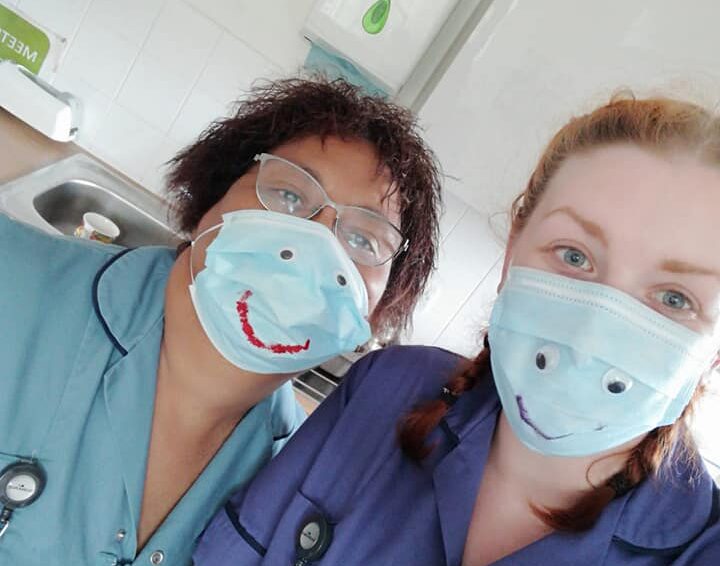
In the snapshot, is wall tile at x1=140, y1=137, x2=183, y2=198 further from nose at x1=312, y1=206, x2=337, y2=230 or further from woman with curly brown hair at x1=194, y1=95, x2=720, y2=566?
woman with curly brown hair at x1=194, y1=95, x2=720, y2=566

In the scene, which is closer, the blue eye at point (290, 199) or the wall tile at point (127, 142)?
the blue eye at point (290, 199)

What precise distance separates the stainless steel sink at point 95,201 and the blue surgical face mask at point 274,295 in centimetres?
106

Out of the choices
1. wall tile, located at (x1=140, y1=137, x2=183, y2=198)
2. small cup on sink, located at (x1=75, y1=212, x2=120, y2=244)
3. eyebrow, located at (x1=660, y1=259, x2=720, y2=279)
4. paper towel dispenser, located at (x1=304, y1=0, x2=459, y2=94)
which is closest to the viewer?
eyebrow, located at (x1=660, y1=259, x2=720, y2=279)

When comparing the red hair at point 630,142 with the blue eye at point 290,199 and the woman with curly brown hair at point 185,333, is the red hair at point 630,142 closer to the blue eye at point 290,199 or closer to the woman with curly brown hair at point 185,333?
the woman with curly brown hair at point 185,333

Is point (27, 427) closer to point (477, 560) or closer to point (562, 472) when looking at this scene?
point (477, 560)

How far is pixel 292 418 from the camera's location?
1.21 m

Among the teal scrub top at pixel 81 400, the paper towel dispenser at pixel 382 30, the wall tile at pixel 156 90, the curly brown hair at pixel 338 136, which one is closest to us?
the teal scrub top at pixel 81 400

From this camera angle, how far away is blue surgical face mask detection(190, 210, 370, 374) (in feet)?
2.79

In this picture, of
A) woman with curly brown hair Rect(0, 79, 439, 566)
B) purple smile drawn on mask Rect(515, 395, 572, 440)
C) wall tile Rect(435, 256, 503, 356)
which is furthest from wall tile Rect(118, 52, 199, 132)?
purple smile drawn on mask Rect(515, 395, 572, 440)

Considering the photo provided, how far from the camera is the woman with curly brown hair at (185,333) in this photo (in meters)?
0.80

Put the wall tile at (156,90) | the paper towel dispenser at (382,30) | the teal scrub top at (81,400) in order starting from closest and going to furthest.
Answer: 1. the teal scrub top at (81,400)
2. the paper towel dispenser at (382,30)
3. the wall tile at (156,90)

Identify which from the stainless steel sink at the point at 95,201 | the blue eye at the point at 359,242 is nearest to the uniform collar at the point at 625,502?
the blue eye at the point at 359,242

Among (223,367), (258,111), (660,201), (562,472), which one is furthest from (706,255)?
(258,111)

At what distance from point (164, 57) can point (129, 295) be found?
125 centimetres
